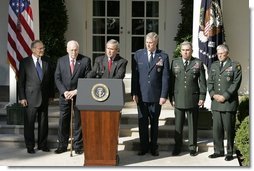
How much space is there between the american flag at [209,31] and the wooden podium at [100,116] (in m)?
2.46

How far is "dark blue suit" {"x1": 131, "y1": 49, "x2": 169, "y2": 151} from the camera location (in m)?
7.66

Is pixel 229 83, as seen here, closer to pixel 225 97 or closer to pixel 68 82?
pixel 225 97

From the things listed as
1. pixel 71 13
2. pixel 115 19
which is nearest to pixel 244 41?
pixel 115 19

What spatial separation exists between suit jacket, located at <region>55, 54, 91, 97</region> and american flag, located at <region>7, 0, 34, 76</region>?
1.62 meters

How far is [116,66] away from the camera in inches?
294

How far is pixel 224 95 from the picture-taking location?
7504 mm

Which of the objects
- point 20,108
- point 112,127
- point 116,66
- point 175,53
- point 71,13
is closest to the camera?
point 112,127

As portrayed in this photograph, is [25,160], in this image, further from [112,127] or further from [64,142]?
[112,127]

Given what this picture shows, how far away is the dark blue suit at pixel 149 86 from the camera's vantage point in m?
7.66

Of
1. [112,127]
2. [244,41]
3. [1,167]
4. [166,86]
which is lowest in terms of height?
[1,167]

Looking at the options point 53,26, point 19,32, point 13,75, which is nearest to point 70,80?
point 19,32

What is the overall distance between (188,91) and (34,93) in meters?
2.32

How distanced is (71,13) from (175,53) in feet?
8.93

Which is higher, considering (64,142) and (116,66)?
(116,66)
